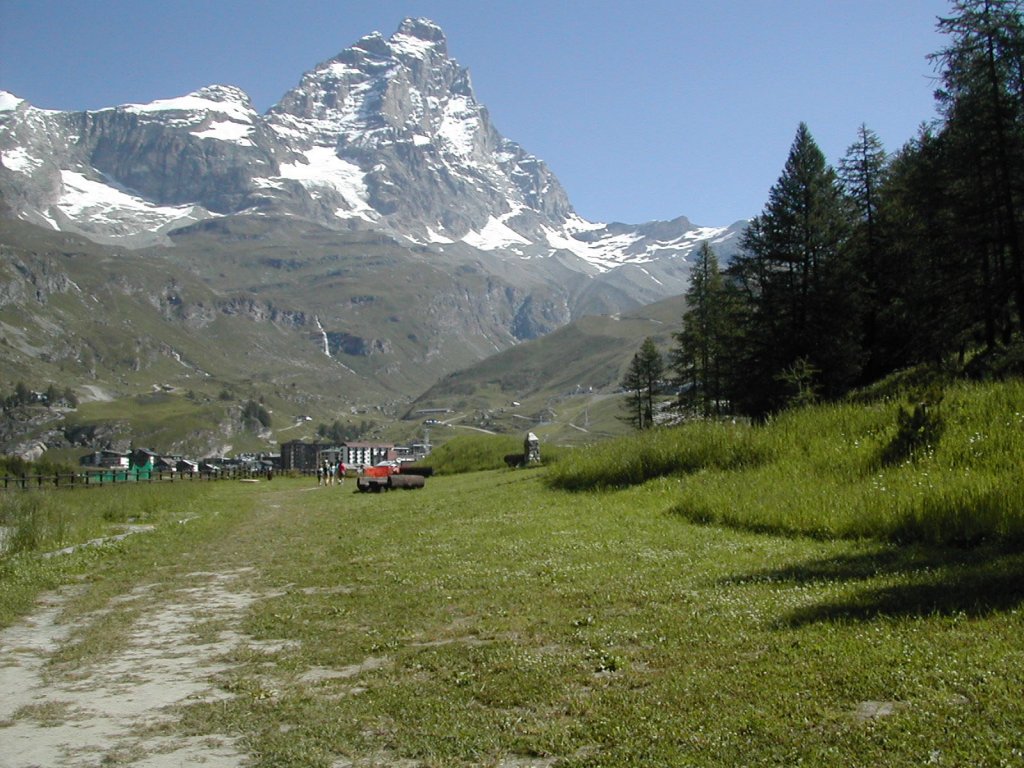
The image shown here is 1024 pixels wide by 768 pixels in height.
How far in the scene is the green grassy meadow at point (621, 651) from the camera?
247 inches

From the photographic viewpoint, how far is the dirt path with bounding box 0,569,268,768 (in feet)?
22.9

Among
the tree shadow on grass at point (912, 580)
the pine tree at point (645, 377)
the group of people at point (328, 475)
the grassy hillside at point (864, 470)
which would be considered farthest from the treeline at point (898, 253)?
the group of people at point (328, 475)

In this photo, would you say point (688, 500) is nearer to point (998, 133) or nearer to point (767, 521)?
point (767, 521)

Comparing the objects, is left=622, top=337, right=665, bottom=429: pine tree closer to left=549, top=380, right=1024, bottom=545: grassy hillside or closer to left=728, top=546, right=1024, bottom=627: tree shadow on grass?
left=549, top=380, right=1024, bottom=545: grassy hillside

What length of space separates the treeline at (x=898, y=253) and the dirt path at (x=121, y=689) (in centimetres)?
3077

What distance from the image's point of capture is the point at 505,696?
7.64 metres

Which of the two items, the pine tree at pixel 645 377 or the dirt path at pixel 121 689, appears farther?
the pine tree at pixel 645 377

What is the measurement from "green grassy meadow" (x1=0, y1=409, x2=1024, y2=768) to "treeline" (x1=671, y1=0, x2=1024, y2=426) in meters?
25.3

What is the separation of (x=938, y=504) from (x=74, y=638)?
12572 mm

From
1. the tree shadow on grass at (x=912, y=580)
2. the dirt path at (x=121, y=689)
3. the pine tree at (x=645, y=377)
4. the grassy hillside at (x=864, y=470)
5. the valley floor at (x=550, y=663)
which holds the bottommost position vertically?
the dirt path at (x=121, y=689)

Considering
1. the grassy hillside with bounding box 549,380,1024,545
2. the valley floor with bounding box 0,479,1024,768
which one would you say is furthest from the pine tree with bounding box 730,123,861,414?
the valley floor with bounding box 0,479,1024,768

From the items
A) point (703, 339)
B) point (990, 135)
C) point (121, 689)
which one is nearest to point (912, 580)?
point (121, 689)

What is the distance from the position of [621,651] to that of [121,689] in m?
4.94

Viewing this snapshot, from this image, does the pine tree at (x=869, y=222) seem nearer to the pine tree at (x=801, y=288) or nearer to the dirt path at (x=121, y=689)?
the pine tree at (x=801, y=288)
